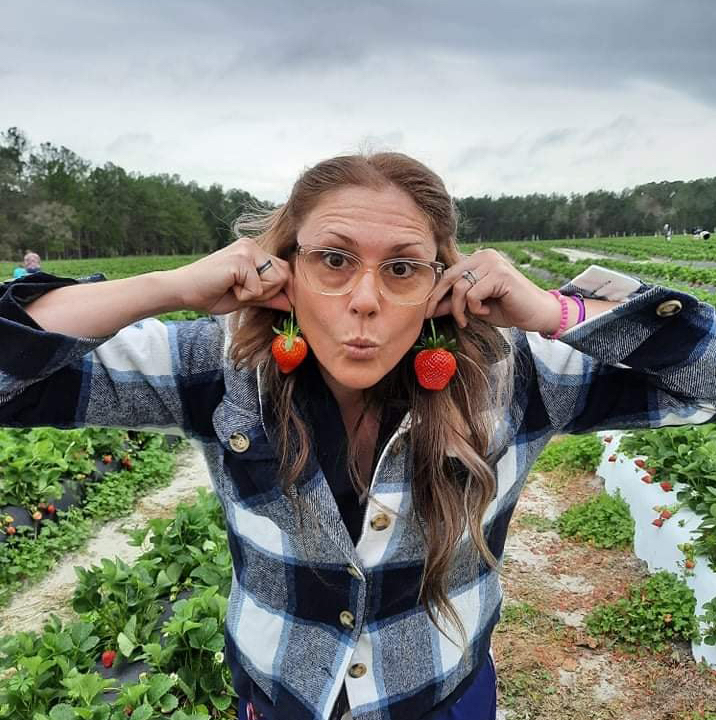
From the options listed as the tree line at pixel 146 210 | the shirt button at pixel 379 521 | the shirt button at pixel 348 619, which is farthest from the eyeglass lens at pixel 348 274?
the tree line at pixel 146 210

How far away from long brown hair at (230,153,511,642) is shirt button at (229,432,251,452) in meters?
0.07

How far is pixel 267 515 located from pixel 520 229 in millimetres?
67822

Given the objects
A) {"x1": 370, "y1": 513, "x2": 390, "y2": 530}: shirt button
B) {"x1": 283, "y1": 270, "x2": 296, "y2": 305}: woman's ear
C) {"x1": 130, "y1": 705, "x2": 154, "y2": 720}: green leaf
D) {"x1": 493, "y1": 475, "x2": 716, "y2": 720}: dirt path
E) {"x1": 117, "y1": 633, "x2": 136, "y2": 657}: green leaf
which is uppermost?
{"x1": 283, "y1": 270, "x2": 296, "y2": 305}: woman's ear

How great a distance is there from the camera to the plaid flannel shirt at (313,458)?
133 cm

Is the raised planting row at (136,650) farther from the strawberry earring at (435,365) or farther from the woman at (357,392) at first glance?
the strawberry earring at (435,365)

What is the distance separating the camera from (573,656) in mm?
3582

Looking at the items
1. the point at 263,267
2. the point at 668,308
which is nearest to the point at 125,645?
the point at 263,267

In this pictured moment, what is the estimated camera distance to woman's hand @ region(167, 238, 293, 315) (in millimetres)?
1358

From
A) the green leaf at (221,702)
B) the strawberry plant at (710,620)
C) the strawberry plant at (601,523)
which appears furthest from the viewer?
the strawberry plant at (601,523)

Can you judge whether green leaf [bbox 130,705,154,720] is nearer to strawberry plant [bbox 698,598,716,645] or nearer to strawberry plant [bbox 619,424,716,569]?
strawberry plant [bbox 698,598,716,645]

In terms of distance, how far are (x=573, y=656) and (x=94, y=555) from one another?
3420 millimetres

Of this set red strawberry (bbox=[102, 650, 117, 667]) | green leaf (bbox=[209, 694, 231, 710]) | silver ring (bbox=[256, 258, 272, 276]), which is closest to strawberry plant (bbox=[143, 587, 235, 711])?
green leaf (bbox=[209, 694, 231, 710])

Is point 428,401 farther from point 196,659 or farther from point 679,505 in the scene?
point 679,505

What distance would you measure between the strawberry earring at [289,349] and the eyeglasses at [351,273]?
109 millimetres
